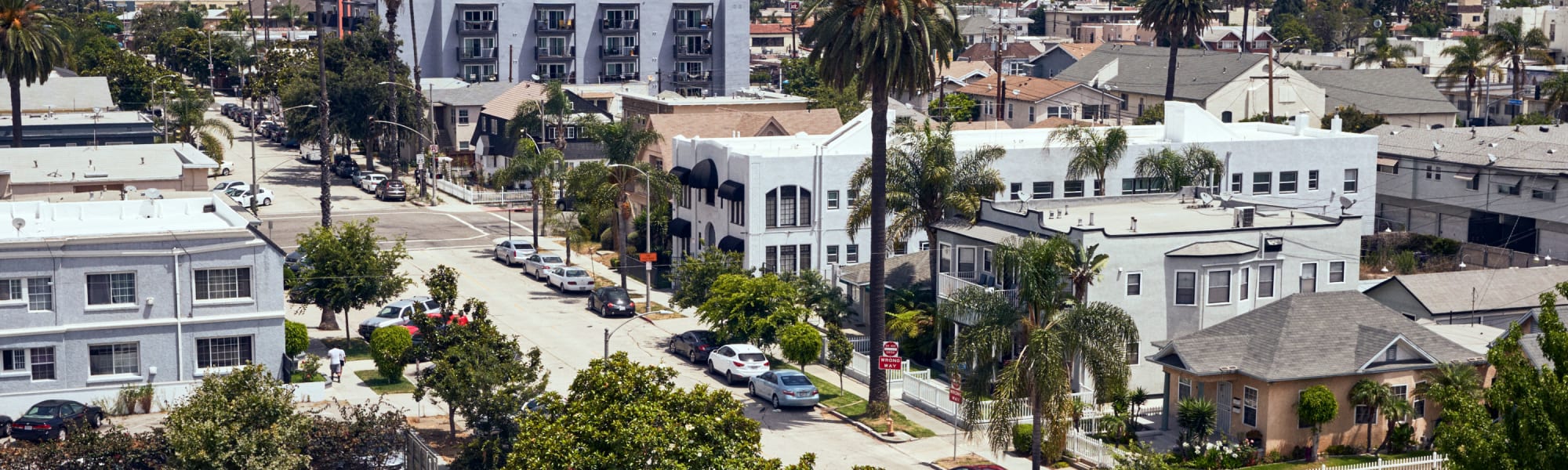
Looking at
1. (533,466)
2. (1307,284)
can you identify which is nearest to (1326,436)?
(1307,284)

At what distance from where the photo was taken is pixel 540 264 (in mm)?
73125

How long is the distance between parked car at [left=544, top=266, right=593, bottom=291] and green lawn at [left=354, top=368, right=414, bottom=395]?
14.6m

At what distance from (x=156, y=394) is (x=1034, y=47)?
138 meters

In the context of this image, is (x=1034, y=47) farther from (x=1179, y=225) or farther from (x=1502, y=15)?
(x=1179, y=225)

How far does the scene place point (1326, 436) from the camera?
4741 centimetres

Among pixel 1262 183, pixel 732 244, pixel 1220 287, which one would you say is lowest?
pixel 732 244

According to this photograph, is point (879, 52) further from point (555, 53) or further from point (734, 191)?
point (555, 53)

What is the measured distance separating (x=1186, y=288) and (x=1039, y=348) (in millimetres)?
13795

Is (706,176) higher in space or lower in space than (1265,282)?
higher

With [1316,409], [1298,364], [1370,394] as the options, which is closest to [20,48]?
[1298,364]

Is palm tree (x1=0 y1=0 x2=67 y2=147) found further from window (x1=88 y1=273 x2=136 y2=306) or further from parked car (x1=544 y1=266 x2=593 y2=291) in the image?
window (x1=88 y1=273 x2=136 y2=306)

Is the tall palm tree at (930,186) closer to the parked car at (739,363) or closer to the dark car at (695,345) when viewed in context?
the parked car at (739,363)

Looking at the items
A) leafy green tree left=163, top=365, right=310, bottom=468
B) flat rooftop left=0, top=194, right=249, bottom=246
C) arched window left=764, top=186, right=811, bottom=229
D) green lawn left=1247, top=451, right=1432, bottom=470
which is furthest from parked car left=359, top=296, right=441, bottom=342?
green lawn left=1247, top=451, right=1432, bottom=470

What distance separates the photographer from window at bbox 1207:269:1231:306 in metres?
53.7
